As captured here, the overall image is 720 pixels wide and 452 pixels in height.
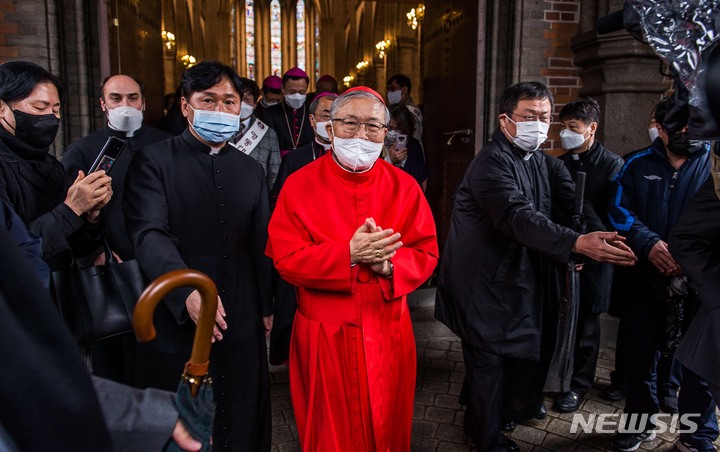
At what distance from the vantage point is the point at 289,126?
18.3 ft

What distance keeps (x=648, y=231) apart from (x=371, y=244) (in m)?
1.96

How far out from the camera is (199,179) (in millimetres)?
2648

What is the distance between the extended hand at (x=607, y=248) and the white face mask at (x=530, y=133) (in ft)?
2.17

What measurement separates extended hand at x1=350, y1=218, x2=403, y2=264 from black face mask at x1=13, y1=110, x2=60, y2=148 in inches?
58.7

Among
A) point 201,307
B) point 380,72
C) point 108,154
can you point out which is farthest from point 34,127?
point 380,72

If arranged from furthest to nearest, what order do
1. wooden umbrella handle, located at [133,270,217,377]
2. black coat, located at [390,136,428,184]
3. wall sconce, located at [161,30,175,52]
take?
wall sconce, located at [161,30,175,52] → black coat, located at [390,136,428,184] → wooden umbrella handle, located at [133,270,217,377]

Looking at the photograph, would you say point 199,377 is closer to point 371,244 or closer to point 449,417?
point 371,244

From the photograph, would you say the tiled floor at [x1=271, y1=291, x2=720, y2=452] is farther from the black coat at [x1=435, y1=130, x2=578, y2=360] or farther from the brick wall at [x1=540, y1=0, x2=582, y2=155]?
the brick wall at [x1=540, y1=0, x2=582, y2=155]

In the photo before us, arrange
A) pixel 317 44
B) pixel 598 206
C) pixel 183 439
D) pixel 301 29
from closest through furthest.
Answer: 1. pixel 183 439
2. pixel 598 206
3. pixel 317 44
4. pixel 301 29

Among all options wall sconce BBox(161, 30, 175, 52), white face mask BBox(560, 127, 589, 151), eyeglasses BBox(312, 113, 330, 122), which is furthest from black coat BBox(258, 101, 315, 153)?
wall sconce BBox(161, 30, 175, 52)

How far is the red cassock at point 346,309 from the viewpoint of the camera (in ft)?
7.70

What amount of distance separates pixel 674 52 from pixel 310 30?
34416 millimetres

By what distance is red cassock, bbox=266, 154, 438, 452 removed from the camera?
2346 millimetres

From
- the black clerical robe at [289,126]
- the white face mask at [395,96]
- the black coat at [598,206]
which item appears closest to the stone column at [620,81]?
the black coat at [598,206]
